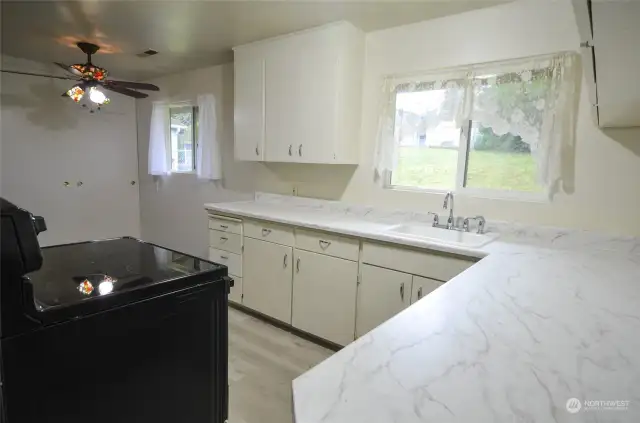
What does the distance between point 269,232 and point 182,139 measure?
243 cm

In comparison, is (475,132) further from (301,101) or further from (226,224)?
(226,224)

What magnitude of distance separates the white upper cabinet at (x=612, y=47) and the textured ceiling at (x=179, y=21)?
3.78ft

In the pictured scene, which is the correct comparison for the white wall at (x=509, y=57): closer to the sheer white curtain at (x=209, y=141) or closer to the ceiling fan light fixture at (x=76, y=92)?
the sheer white curtain at (x=209, y=141)

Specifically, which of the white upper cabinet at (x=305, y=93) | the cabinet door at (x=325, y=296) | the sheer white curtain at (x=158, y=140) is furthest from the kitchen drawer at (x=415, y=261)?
the sheer white curtain at (x=158, y=140)

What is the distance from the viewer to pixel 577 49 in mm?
2025

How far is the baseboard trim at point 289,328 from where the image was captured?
2650 millimetres

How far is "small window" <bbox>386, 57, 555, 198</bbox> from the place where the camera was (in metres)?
2.22

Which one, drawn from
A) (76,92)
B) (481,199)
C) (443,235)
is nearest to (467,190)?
(481,199)

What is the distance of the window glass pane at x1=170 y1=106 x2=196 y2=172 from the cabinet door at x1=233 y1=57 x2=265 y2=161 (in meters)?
1.39

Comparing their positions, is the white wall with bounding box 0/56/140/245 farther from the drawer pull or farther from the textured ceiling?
the drawer pull

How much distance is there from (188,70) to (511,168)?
12.1ft

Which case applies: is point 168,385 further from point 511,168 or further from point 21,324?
point 511,168
